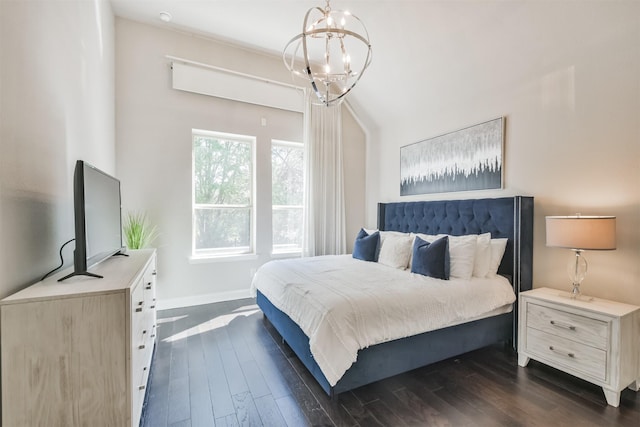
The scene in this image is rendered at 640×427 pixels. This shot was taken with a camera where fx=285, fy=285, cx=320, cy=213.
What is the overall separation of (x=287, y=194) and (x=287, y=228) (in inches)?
21.3

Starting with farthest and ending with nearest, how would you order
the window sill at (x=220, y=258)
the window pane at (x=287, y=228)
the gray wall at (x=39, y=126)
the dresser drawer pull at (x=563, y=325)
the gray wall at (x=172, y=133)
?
the window pane at (x=287, y=228), the window sill at (x=220, y=258), the gray wall at (x=172, y=133), the dresser drawer pull at (x=563, y=325), the gray wall at (x=39, y=126)

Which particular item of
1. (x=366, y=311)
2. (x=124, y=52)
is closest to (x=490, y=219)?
(x=366, y=311)

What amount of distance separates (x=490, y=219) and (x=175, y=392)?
3191 mm

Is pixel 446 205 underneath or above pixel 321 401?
above

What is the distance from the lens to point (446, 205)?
11.3 feet

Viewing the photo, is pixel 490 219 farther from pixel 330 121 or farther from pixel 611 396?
pixel 330 121

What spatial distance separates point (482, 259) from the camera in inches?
107

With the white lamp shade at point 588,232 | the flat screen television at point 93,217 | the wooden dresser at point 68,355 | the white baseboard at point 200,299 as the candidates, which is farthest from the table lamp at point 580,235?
the white baseboard at point 200,299

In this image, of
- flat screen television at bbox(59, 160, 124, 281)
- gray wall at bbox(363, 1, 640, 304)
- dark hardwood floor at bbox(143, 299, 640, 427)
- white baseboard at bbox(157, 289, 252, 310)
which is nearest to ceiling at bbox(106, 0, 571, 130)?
gray wall at bbox(363, 1, 640, 304)

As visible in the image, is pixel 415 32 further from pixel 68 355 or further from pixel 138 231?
pixel 68 355

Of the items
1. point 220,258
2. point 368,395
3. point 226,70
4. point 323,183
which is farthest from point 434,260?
point 226,70

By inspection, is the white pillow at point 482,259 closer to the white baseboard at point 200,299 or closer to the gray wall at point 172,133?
the gray wall at point 172,133

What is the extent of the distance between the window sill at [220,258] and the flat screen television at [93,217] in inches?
64.6

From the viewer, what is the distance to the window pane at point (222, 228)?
3.94 m
